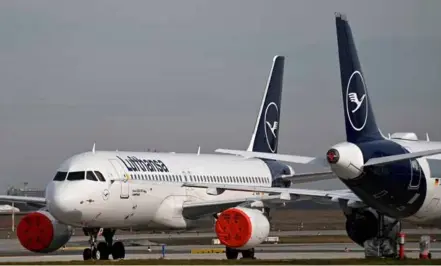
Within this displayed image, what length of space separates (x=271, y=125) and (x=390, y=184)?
85.7ft

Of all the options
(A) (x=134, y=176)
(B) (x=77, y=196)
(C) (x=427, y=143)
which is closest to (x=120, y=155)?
(A) (x=134, y=176)

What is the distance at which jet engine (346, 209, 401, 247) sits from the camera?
41.0 metres

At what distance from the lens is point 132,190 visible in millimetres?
47781

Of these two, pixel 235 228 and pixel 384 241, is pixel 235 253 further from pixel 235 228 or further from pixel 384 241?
pixel 384 241

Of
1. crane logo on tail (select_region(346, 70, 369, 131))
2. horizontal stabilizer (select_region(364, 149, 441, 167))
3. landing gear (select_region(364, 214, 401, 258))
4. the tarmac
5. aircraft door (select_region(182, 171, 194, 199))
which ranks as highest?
crane logo on tail (select_region(346, 70, 369, 131))

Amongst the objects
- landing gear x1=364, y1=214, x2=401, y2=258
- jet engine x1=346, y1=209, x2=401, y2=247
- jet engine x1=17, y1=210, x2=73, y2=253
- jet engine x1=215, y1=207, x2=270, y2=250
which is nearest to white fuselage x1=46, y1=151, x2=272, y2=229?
jet engine x1=17, y1=210, x2=73, y2=253

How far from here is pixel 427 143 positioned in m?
40.7

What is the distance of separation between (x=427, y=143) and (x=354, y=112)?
496 centimetres

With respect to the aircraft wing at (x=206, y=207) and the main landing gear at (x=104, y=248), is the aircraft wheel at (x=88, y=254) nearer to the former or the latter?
the main landing gear at (x=104, y=248)

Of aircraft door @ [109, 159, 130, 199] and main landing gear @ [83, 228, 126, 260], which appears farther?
aircraft door @ [109, 159, 130, 199]

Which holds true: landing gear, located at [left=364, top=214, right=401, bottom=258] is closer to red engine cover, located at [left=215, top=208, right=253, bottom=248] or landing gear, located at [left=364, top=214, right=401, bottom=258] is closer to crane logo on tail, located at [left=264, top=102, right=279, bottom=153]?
red engine cover, located at [left=215, top=208, right=253, bottom=248]

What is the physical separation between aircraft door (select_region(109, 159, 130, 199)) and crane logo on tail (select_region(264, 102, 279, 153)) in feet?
51.4

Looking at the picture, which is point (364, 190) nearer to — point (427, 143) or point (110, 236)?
point (427, 143)

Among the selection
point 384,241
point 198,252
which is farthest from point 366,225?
point 198,252
